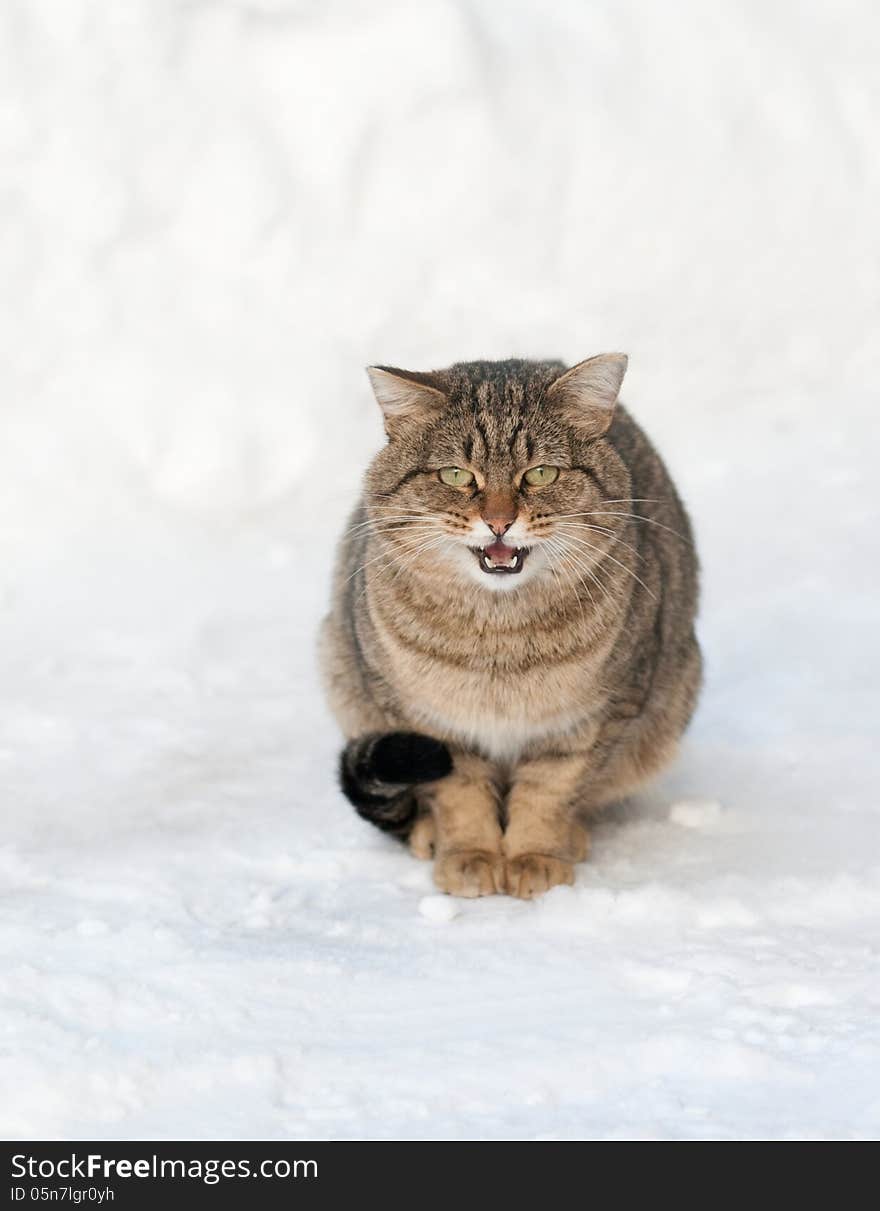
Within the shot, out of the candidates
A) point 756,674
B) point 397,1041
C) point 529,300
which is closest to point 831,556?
point 756,674

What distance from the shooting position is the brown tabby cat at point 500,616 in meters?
3.17

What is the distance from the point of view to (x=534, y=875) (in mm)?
3348

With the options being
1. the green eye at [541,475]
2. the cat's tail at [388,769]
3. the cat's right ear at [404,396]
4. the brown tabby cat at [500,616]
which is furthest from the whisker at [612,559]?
the cat's tail at [388,769]

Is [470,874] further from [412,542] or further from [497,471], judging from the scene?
[497,471]

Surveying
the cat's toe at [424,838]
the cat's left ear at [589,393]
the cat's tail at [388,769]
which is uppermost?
the cat's left ear at [589,393]

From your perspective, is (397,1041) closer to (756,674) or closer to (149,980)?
(149,980)

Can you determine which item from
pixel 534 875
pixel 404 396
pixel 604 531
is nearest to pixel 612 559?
pixel 604 531

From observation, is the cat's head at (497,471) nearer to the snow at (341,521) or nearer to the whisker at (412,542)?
the whisker at (412,542)

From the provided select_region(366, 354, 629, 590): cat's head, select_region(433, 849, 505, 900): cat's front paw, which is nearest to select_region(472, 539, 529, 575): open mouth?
select_region(366, 354, 629, 590): cat's head

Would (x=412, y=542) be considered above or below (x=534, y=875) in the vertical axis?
above

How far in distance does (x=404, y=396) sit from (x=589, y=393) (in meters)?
0.38

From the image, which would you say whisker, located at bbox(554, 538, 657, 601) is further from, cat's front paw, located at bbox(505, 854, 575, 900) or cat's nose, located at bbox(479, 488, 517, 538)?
cat's front paw, located at bbox(505, 854, 575, 900)

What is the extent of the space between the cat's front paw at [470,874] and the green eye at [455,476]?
80cm

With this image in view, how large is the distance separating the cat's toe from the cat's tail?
0.08 meters
